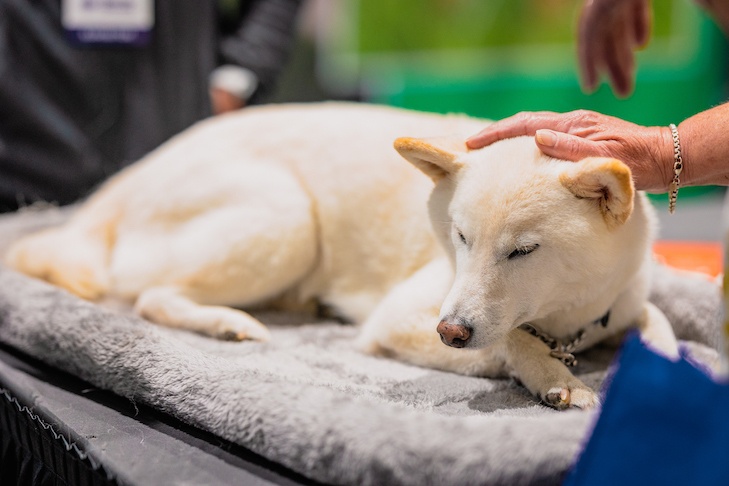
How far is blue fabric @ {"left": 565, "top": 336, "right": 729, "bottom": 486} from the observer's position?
78 centimetres

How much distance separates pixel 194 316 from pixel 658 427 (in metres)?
1.19

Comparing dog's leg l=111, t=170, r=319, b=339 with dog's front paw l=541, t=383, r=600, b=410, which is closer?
dog's front paw l=541, t=383, r=600, b=410

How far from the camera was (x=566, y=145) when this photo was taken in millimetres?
1261

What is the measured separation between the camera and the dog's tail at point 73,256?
1.90m

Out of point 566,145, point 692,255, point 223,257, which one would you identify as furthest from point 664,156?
point 692,255

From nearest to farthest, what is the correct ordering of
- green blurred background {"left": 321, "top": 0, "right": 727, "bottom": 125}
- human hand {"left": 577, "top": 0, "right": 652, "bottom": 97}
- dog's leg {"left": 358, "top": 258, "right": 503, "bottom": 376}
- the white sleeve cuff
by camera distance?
dog's leg {"left": 358, "top": 258, "right": 503, "bottom": 376} < human hand {"left": 577, "top": 0, "right": 652, "bottom": 97} < the white sleeve cuff < green blurred background {"left": 321, "top": 0, "right": 727, "bottom": 125}

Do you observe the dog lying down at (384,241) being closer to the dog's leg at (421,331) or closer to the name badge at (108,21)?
the dog's leg at (421,331)

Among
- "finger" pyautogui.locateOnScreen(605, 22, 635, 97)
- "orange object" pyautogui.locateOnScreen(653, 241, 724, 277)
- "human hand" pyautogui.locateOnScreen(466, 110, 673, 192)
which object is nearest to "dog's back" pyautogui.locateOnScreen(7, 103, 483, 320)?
"human hand" pyautogui.locateOnScreen(466, 110, 673, 192)

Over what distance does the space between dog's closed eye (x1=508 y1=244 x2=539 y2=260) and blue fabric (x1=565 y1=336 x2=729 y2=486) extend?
40cm

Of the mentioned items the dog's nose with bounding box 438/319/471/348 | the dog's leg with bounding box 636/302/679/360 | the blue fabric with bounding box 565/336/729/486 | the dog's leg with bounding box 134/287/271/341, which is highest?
the blue fabric with bounding box 565/336/729/486

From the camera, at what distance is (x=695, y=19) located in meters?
4.33

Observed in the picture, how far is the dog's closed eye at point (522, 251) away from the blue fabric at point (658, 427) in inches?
15.6

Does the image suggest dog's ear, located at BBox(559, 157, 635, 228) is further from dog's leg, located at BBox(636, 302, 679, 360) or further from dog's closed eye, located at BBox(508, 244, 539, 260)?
dog's leg, located at BBox(636, 302, 679, 360)

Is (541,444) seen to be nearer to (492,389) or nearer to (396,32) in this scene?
(492,389)
